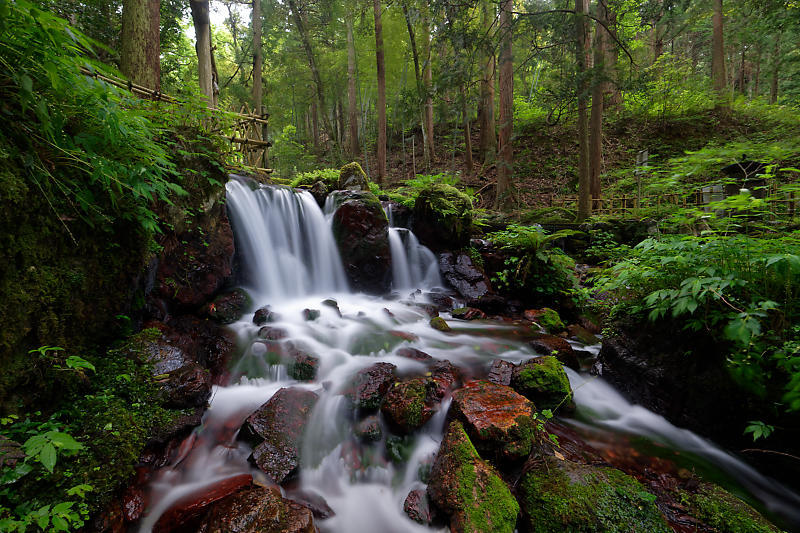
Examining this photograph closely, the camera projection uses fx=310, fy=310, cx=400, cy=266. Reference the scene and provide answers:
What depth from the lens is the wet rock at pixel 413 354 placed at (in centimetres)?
426

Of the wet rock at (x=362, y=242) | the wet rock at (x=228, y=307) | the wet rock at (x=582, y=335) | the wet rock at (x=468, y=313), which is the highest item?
the wet rock at (x=362, y=242)

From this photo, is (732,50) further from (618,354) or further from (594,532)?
(594,532)

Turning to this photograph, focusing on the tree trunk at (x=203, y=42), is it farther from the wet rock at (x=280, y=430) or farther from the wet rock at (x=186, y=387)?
the wet rock at (x=280, y=430)

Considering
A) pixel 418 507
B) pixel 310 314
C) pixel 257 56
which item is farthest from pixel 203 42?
pixel 418 507

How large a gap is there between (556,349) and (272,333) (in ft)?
13.5

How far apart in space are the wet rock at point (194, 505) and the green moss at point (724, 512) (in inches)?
130

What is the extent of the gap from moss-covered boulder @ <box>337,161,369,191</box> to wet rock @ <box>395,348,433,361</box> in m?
6.58

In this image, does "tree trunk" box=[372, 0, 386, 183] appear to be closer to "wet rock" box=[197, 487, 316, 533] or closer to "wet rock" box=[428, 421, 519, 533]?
"wet rock" box=[428, 421, 519, 533]

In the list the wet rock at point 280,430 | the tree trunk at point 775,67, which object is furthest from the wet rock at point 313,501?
the tree trunk at point 775,67

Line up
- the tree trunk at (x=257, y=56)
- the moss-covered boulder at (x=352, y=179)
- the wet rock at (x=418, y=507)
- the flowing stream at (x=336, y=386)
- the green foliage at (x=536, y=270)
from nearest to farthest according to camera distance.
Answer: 1. the wet rock at (x=418, y=507)
2. the flowing stream at (x=336, y=386)
3. the green foliage at (x=536, y=270)
4. the moss-covered boulder at (x=352, y=179)
5. the tree trunk at (x=257, y=56)

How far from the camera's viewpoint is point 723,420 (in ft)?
9.21

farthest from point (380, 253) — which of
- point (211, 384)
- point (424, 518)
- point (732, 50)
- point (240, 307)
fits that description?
point (732, 50)

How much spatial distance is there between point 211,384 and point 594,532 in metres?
3.60

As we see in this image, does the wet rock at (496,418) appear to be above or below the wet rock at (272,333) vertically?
below
